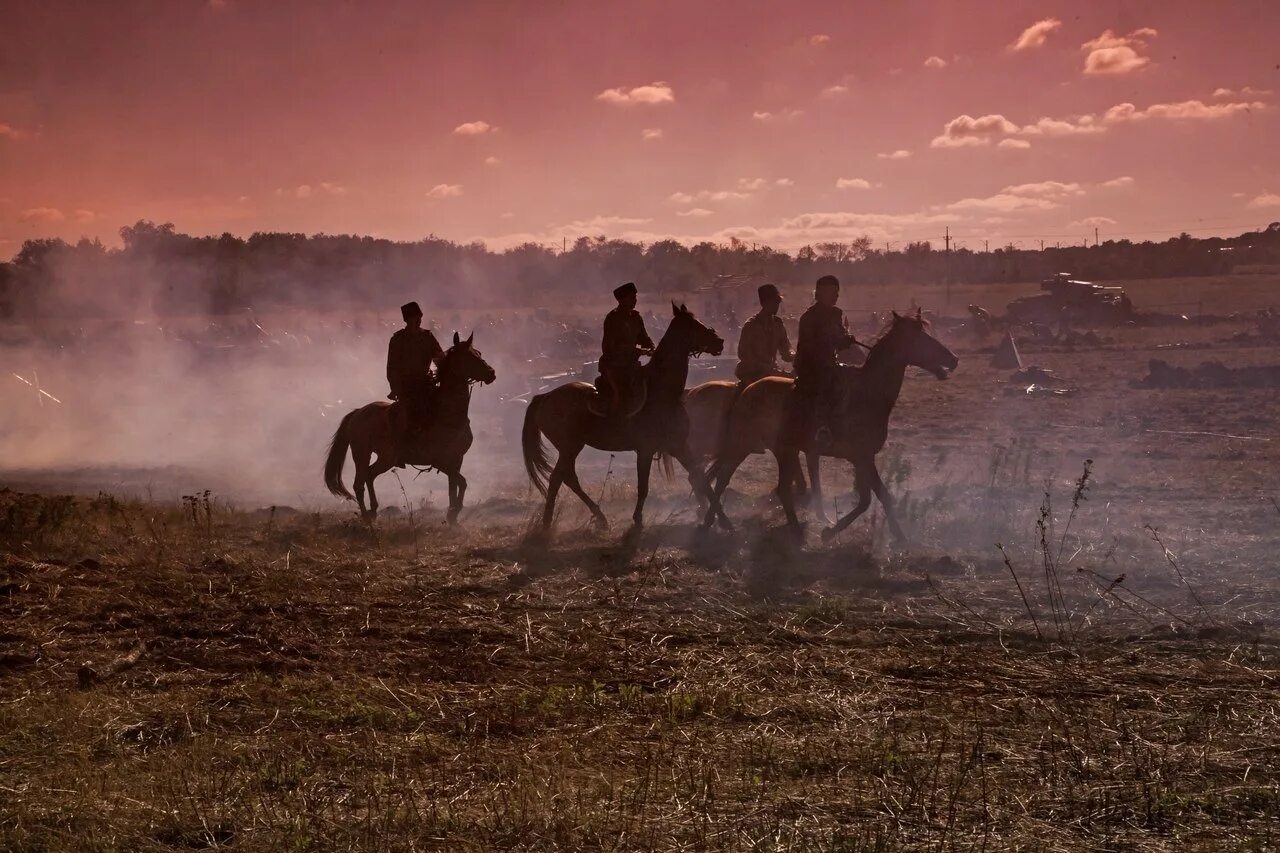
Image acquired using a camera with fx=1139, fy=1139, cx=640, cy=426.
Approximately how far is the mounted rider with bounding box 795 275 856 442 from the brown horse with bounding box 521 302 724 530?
0.89 meters

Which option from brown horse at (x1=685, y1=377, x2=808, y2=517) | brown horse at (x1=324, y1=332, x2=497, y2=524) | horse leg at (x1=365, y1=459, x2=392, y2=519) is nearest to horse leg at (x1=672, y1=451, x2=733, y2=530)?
brown horse at (x1=685, y1=377, x2=808, y2=517)

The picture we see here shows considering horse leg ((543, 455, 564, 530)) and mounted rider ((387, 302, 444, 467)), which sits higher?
mounted rider ((387, 302, 444, 467))

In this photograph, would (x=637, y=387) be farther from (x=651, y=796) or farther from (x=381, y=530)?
(x=651, y=796)

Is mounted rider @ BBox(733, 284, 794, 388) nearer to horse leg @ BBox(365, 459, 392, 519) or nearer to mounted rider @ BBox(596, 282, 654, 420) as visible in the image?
mounted rider @ BBox(596, 282, 654, 420)

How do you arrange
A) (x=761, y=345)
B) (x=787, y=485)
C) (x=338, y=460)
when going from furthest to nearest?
(x=338, y=460) → (x=761, y=345) → (x=787, y=485)

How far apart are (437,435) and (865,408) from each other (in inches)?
196

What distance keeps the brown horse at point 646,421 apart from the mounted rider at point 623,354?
13cm

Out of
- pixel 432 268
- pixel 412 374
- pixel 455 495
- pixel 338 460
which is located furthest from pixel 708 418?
pixel 432 268

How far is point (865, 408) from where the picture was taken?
11.7 meters

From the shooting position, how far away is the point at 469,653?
736cm

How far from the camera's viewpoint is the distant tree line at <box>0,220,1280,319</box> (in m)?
50.9

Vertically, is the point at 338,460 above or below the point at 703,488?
above

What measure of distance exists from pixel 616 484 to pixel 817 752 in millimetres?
10630

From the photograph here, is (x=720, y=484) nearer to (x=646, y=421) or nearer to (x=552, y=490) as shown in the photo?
(x=646, y=421)
